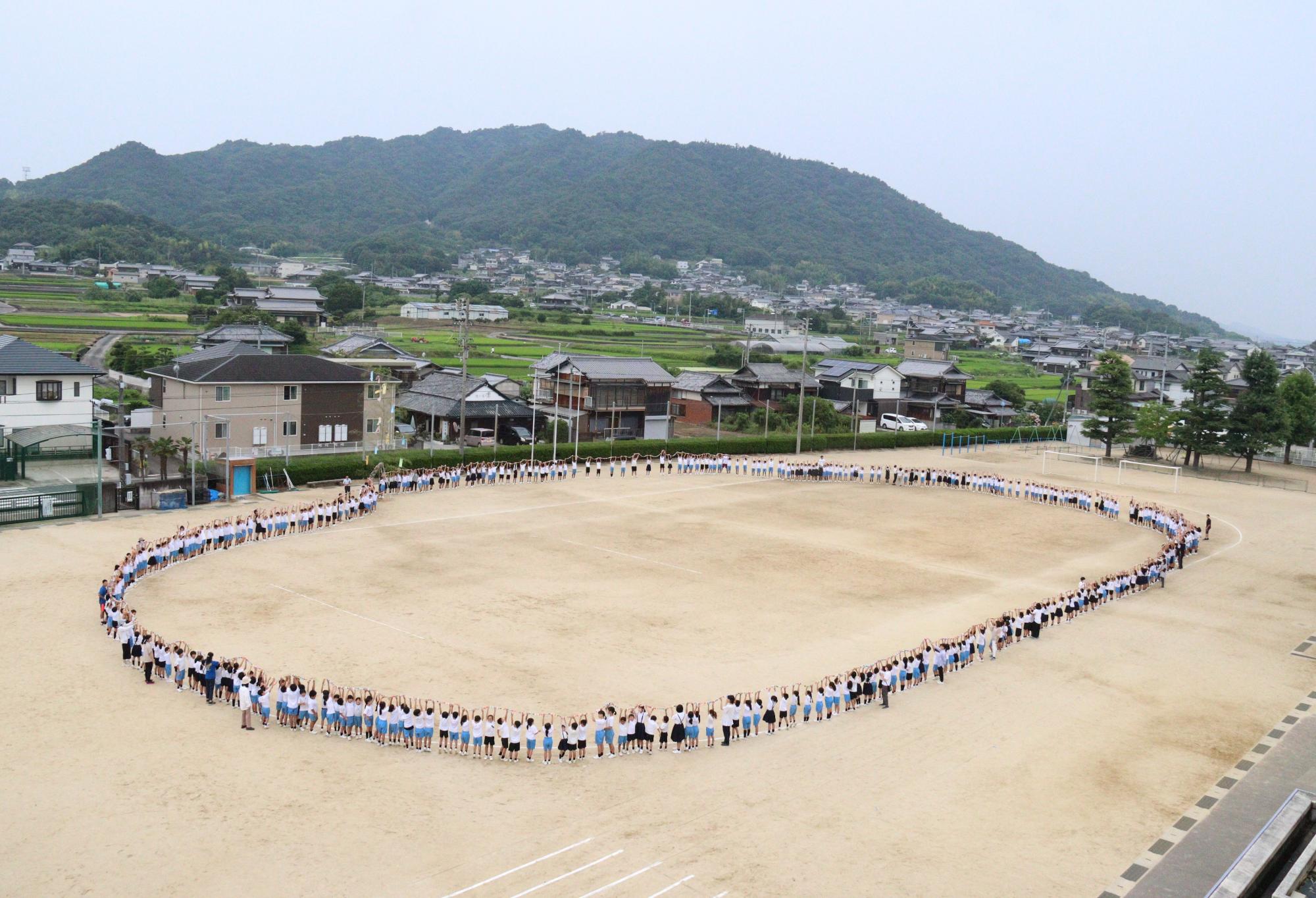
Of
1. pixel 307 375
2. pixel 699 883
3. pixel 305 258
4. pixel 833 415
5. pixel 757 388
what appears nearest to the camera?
pixel 699 883

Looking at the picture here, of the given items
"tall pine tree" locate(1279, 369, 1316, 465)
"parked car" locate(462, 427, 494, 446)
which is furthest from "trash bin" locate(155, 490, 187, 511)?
"tall pine tree" locate(1279, 369, 1316, 465)

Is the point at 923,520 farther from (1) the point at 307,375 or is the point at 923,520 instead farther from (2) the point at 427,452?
(1) the point at 307,375

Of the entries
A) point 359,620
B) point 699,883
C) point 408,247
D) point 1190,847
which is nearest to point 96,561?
point 359,620

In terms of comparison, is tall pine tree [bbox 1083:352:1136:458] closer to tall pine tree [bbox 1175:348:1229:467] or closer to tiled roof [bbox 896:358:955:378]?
tall pine tree [bbox 1175:348:1229:467]

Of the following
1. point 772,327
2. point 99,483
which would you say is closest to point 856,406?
point 99,483

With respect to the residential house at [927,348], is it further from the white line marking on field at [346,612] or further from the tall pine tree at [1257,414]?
the white line marking on field at [346,612]

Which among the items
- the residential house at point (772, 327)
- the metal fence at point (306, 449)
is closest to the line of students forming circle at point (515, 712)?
the metal fence at point (306, 449)
